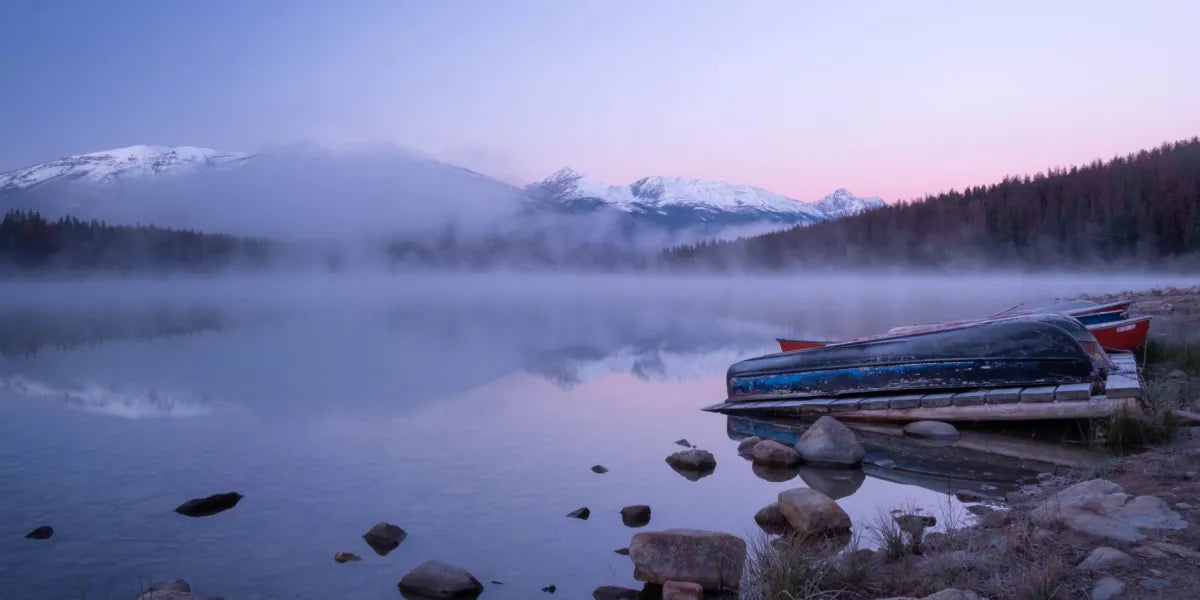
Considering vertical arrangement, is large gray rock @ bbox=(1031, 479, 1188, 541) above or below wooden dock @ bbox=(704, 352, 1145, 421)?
above

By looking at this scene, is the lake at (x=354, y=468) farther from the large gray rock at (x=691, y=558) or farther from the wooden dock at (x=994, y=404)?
the wooden dock at (x=994, y=404)

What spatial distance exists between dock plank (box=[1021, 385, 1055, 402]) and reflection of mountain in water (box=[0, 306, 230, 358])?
76.9ft

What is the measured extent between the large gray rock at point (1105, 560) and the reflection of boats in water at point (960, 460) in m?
3.06

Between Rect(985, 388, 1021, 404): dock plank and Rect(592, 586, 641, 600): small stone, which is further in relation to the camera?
Rect(985, 388, 1021, 404): dock plank

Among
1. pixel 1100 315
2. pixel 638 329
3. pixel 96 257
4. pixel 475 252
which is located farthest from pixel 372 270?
pixel 1100 315

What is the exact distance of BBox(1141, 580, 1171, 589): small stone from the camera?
4039mm

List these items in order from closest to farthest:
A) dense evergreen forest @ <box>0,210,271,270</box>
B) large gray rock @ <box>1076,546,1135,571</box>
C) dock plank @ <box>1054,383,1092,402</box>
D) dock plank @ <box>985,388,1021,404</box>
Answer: large gray rock @ <box>1076,546,1135,571</box>
dock plank @ <box>1054,383,1092,402</box>
dock plank @ <box>985,388,1021,404</box>
dense evergreen forest @ <box>0,210,271,270</box>

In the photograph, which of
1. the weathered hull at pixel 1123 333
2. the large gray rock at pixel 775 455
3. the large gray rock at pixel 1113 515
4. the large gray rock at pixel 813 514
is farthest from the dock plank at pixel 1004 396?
the weathered hull at pixel 1123 333

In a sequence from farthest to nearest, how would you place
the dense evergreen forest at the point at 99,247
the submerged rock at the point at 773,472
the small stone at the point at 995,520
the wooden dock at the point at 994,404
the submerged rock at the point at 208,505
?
the dense evergreen forest at the point at 99,247 → the wooden dock at the point at 994,404 → the submerged rock at the point at 773,472 → the submerged rock at the point at 208,505 → the small stone at the point at 995,520

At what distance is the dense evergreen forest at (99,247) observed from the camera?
9969 centimetres

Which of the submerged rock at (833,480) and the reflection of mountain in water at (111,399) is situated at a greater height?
the reflection of mountain in water at (111,399)

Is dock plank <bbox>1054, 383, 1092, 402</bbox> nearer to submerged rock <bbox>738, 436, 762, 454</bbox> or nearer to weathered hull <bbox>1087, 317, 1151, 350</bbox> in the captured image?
submerged rock <bbox>738, 436, 762, 454</bbox>

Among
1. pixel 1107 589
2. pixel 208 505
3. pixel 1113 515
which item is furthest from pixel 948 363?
pixel 208 505

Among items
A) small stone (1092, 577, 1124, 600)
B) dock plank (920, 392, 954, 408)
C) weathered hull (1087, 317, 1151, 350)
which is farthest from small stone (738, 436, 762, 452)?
weathered hull (1087, 317, 1151, 350)
